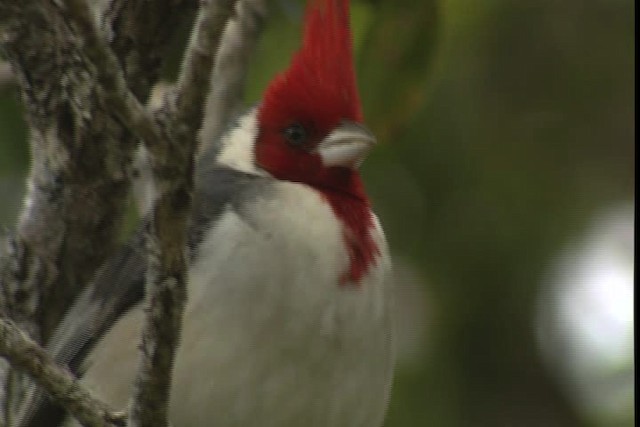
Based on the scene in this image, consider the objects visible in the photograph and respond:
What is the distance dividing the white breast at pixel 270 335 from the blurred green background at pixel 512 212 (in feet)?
5.80

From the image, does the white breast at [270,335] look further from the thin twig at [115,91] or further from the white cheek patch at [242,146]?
the thin twig at [115,91]

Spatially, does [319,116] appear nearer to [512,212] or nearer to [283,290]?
[283,290]

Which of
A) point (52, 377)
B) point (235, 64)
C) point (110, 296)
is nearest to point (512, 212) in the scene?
point (235, 64)

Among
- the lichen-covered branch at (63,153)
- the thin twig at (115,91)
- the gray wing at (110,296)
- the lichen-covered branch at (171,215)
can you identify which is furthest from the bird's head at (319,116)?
the thin twig at (115,91)

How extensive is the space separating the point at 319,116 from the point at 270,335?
2.44 feet

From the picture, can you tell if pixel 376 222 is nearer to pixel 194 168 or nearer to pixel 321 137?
pixel 321 137

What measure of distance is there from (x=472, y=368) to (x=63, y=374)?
275 cm

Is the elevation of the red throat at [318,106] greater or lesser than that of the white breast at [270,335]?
greater

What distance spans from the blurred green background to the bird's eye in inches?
54.7

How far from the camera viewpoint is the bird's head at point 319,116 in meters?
3.51

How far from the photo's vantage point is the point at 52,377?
Result: 254cm

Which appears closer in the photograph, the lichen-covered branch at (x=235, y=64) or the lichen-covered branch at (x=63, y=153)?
the lichen-covered branch at (x=63, y=153)

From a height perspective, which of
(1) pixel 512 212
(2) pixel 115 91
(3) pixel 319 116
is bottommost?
(1) pixel 512 212

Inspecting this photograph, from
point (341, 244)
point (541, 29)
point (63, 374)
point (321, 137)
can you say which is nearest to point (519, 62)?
point (541, 29)
